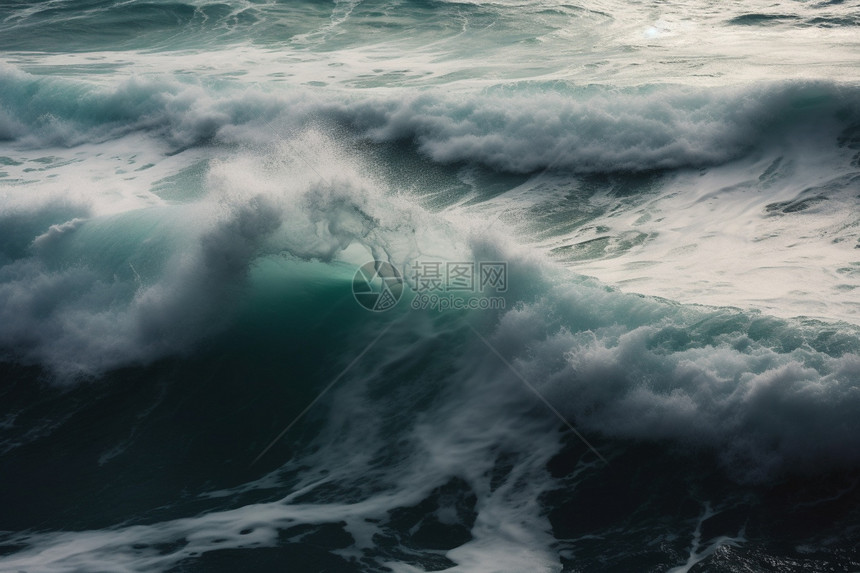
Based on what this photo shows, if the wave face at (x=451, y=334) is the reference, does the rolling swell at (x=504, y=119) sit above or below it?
above

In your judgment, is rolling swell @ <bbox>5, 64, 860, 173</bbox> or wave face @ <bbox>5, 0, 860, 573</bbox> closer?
wave face @ <bbox>5, 0, 860, 573</bbox>

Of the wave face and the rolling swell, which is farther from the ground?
the rolling swell

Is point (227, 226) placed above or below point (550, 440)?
above

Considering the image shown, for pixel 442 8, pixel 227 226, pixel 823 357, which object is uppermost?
pixel 442 8

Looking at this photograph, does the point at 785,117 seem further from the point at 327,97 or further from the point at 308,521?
the point at 308,521

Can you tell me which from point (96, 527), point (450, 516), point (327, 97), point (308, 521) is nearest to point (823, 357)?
point (450, 516)

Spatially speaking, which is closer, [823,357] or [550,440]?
[823,357]

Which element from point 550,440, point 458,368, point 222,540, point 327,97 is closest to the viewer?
point 222,540

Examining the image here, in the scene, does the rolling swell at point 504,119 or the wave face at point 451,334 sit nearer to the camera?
the wave face at point 451,334
